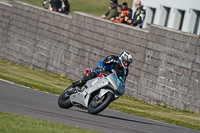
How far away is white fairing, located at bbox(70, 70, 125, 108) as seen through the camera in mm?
10000

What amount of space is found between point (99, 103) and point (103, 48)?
9.05 m

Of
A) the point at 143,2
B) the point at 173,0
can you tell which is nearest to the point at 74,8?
the point at 143,2

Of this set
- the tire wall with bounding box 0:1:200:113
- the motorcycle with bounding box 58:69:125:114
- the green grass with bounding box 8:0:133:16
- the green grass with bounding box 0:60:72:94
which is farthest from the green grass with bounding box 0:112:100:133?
the green grass with bounding box 8:0:133:16

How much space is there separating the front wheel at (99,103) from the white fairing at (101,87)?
0.09 meters

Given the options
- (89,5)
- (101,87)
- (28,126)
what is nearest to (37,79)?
(101,87)

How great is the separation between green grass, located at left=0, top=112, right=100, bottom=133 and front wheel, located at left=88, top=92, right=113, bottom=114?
209cm

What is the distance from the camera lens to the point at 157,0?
30281 millimetres

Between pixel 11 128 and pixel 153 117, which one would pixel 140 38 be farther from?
pixel 11 128

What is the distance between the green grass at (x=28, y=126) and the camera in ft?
21.8

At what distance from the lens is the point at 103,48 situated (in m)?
18.9

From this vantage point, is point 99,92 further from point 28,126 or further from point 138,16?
point 138,16

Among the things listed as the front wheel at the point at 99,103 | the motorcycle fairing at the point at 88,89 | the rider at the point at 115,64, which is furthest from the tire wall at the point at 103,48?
the front wheel at the point at 99,103

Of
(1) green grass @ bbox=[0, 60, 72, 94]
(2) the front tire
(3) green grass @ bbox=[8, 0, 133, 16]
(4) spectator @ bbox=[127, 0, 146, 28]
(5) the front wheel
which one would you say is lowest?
(1) green grass @ bbox=[0, 60, 72, 94]

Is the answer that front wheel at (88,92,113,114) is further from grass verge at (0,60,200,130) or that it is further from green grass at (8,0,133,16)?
green grass at (8,0,133,16)
